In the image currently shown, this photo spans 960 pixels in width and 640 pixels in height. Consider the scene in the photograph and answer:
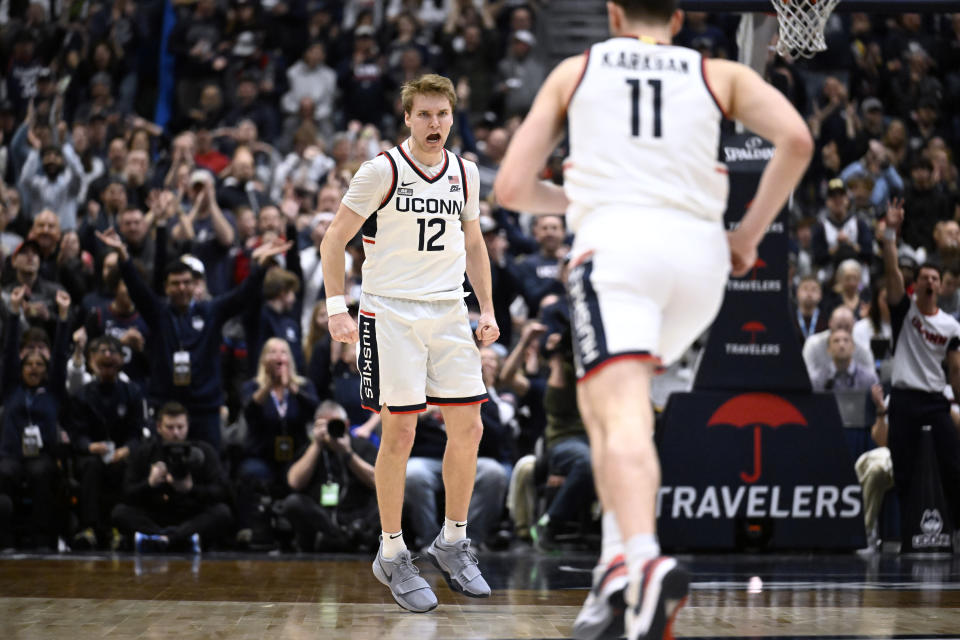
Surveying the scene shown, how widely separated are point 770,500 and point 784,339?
3.86ft

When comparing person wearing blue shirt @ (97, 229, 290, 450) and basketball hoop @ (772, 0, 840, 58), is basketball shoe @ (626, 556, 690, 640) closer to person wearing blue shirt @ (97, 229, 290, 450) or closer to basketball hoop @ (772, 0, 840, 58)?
basketball hoop @ (772, 0, 840, 58)

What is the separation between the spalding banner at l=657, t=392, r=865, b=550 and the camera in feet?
29.5

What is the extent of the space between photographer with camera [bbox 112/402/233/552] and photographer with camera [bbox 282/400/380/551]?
23.0 inches

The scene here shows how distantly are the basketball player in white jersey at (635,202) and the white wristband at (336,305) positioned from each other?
6.38ft

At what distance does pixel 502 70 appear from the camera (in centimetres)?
1728

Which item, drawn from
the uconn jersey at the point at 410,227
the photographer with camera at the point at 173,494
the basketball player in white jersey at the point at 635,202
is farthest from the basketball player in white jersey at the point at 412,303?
the photographer with camera at the point at 173,494

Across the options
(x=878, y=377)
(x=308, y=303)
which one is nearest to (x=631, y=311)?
(x=878, y=377)

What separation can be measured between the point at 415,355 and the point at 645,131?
2.43m

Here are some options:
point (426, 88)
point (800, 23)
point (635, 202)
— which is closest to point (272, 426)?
point (426, 88)

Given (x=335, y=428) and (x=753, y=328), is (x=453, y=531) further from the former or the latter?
(x=753, y=328)

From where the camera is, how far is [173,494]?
385 inches

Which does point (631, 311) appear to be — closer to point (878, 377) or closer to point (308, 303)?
point (878, 377)

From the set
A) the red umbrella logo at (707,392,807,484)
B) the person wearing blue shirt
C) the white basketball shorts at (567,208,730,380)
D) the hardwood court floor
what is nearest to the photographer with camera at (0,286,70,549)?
the person wearing blue shirt

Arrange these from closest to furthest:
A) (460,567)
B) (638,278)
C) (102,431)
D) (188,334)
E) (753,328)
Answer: (638,278) < (460,567) < (753,328) < (102,431) < (188,334)
